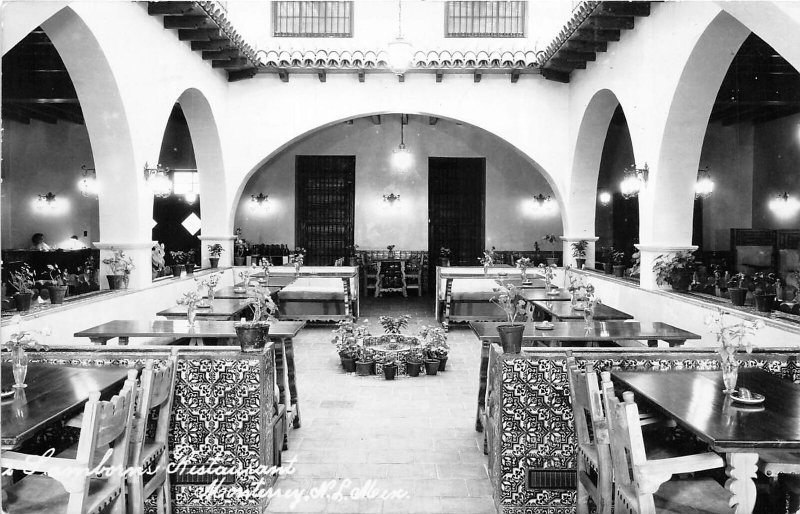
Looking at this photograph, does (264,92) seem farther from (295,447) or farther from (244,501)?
(244,501)

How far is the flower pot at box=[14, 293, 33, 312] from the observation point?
19.9 feet

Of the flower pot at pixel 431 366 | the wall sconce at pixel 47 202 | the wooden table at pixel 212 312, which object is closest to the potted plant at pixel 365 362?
the flower pot at pixel 431 366

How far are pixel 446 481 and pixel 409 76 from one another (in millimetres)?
9074

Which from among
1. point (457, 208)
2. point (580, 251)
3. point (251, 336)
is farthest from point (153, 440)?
point (457, 208)

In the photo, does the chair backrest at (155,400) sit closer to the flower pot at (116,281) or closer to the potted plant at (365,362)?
the potted plant at (365,362)

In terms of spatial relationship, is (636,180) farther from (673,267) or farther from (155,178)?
(155,178)

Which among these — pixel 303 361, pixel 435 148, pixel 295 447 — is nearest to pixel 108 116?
pixel 303 361

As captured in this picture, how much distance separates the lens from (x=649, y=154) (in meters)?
8.55

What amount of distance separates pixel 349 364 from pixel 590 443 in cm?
469

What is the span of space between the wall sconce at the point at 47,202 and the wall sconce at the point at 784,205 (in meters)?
16.1

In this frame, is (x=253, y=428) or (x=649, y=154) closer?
(x=253, y=428)

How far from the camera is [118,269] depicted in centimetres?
820

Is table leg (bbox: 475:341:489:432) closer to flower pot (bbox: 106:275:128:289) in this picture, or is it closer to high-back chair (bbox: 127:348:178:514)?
high-back chair (bbox: 127:348:178:514)

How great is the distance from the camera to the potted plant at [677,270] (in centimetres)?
777
